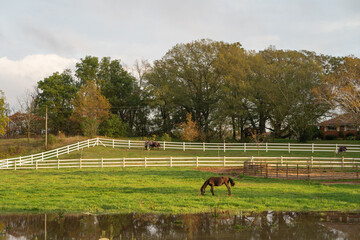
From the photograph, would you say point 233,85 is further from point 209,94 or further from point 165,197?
point 165,197

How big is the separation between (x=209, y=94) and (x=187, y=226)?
4620 centimetres

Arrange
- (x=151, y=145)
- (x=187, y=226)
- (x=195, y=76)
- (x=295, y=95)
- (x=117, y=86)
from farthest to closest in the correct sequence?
(x=117, y=86)
(x=195, y=76)
(x=295, y=95)
(x=151, y=145)
(x=187, y=226)

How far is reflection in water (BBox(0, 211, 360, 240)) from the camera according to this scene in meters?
9.64

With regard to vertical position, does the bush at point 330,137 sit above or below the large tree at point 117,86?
below

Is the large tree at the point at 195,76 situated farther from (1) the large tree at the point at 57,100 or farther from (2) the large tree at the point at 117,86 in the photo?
(1) the large tree at the point at 57,100

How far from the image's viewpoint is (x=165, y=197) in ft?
48.2

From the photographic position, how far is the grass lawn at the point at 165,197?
12.8 m

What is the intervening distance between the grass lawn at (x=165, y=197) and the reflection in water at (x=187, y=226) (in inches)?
35.3

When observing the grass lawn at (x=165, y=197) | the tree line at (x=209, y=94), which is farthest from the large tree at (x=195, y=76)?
the grass lawn at (x=165, y=197)

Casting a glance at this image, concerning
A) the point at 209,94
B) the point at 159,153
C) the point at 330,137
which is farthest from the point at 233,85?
the point at 330,137

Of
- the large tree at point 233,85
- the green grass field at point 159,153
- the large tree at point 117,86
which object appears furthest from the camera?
the large tree at point 117,86

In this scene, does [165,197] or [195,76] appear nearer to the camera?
[165,197]

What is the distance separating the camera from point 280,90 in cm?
4916

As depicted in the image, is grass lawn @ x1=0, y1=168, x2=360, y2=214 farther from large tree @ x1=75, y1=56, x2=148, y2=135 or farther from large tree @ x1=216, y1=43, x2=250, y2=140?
large tree @ x1=75, y1=56, x2=148, y2=135
